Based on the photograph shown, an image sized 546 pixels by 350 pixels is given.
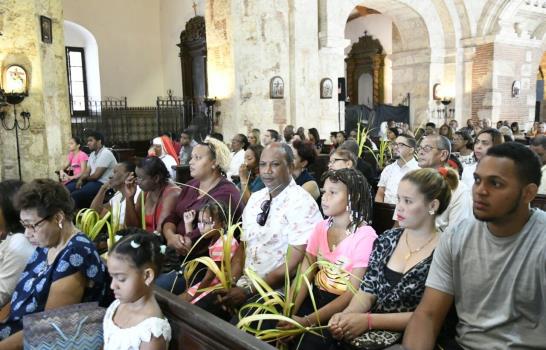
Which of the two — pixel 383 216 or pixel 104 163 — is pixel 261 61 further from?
pixel 383 216

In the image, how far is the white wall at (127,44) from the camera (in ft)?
45.6

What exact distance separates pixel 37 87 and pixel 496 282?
299 inches

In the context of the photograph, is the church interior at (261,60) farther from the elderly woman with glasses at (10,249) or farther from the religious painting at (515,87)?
the elderly woman with glasses at (10,249)

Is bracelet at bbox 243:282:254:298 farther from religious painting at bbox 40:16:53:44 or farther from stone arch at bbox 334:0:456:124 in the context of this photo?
stone arch at bbox 334:0:456:124

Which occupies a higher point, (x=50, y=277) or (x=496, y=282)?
(x=496, y=282)

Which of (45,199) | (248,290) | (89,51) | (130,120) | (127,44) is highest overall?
(127,44)

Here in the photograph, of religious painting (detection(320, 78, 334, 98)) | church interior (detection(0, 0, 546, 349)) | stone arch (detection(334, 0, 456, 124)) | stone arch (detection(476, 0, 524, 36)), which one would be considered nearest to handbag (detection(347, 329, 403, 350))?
church interior (detection(0, 0, 546, 349))

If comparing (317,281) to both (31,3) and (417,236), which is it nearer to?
(417,236)

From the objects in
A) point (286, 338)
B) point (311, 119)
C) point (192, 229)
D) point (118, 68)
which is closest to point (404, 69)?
point (311, 119)

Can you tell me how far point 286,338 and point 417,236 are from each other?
0.75m

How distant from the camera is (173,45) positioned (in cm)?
1463

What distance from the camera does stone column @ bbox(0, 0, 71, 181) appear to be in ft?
23.5

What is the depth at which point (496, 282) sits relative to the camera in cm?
165

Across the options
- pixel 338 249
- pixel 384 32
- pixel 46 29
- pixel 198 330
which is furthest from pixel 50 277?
pixel 384 32
